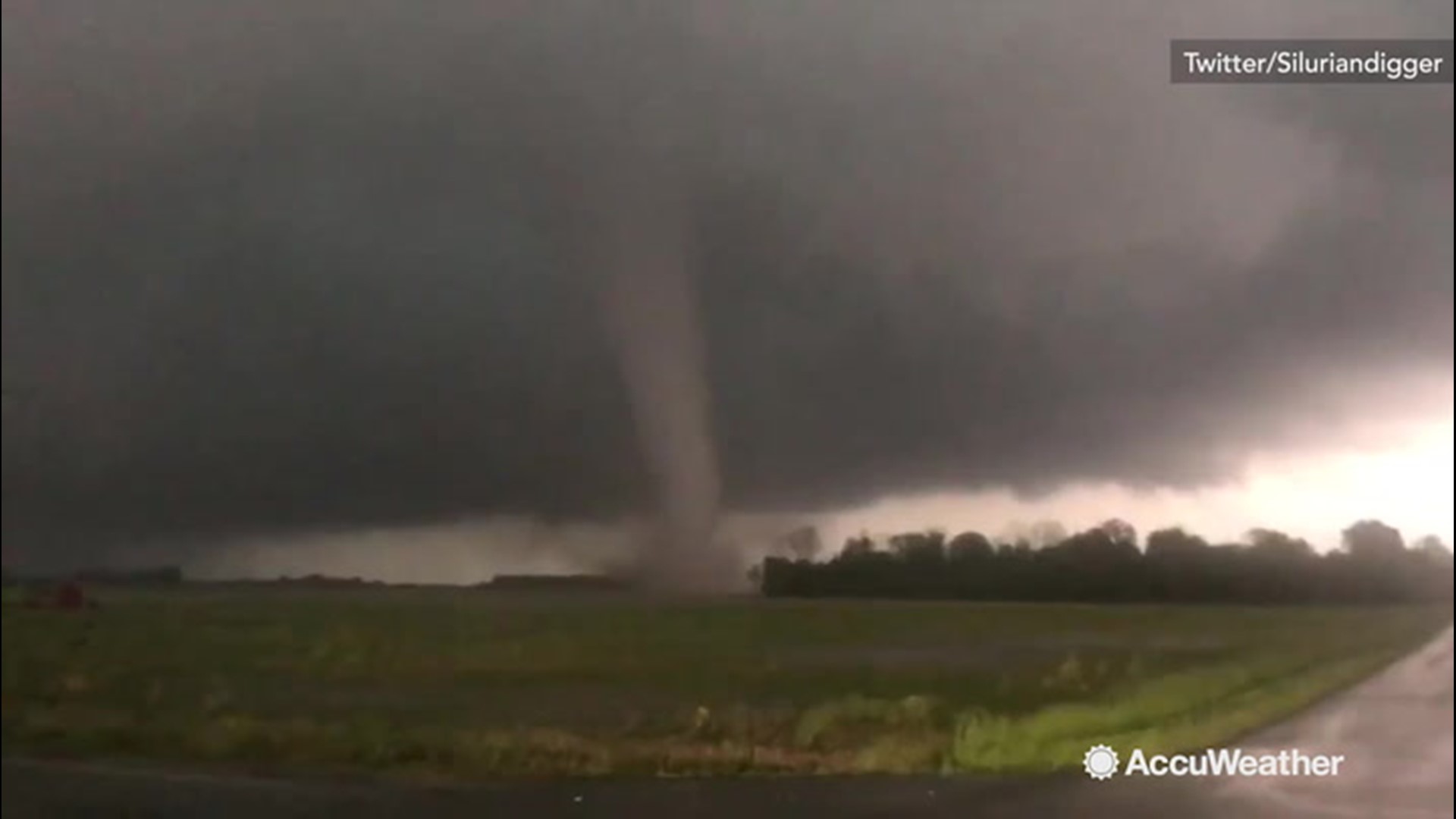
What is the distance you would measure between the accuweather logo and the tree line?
6.6 inches

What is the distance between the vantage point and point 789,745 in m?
1.31

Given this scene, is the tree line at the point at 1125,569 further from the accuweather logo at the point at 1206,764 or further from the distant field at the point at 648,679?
the accuweather logo at the point at 1206,764

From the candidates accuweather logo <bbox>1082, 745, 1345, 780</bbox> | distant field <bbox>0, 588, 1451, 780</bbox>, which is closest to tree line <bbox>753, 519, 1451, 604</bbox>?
distant field <bbox>0, 588, 1451, 780</bbox>

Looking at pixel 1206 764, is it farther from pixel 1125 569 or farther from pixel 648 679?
pixel 648 679

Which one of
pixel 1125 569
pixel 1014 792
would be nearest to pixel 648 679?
pixel 1014 792

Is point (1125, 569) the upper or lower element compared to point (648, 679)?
upper

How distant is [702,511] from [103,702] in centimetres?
71

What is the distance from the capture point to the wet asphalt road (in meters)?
1.30

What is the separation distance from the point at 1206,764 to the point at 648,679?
0.62 metres

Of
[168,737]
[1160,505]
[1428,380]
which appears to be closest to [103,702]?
[168,737]

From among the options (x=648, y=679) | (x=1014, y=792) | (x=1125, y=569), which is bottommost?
(x=1014, y=792)

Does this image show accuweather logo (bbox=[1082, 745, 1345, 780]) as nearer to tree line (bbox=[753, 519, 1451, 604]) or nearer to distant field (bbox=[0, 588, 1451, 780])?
distant field (bbox=[0, 588, 1451, 780])

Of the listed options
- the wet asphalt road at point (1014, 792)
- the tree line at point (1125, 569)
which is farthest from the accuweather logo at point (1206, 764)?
the tree line at point (1125, 569)

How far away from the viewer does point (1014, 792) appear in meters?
1.29
